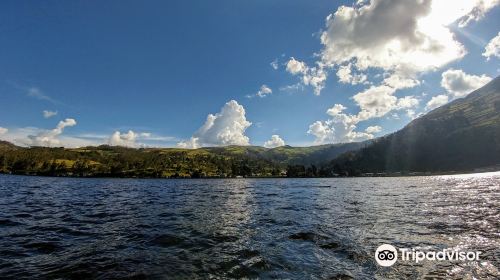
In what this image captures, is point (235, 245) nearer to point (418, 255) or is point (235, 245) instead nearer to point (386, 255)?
point (386, 255)

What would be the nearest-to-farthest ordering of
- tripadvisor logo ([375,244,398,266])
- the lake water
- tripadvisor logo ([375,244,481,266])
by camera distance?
the lake water
tripadvisor logo ([375,244,398,266])
tripadvisor logo ([375,244,481,266])

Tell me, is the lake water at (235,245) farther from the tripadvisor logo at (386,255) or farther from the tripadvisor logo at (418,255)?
the tripadvisor logo at (418,255)

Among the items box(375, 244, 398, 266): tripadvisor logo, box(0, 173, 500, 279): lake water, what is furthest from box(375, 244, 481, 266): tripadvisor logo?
box(0, 173, 500, 279): lake water

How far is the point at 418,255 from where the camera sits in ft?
66.1

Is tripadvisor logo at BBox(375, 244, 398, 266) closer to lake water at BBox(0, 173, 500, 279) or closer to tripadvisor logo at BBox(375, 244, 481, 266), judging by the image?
tripadvisor logo at BBox(375, 244, 481, 266)

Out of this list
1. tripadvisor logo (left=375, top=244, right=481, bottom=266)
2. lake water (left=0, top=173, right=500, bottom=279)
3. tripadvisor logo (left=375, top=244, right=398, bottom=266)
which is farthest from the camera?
tripadvisor logo (left=375, top=244, right=481, bottom=266)

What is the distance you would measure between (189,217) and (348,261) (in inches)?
893

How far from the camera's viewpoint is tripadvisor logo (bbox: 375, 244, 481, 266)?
19188mm

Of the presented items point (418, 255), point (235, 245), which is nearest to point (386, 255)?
point (418, 255)

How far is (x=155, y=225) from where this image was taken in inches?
1256

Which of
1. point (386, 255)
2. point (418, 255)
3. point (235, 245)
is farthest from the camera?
point (235, 245)

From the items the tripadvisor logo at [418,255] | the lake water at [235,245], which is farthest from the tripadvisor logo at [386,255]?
the lake water at [235,245]

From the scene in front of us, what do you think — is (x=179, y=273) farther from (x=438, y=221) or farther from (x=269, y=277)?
(x=438, y=221)

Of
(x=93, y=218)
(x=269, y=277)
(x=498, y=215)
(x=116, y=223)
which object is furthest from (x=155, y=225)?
(x=498, y=215)
